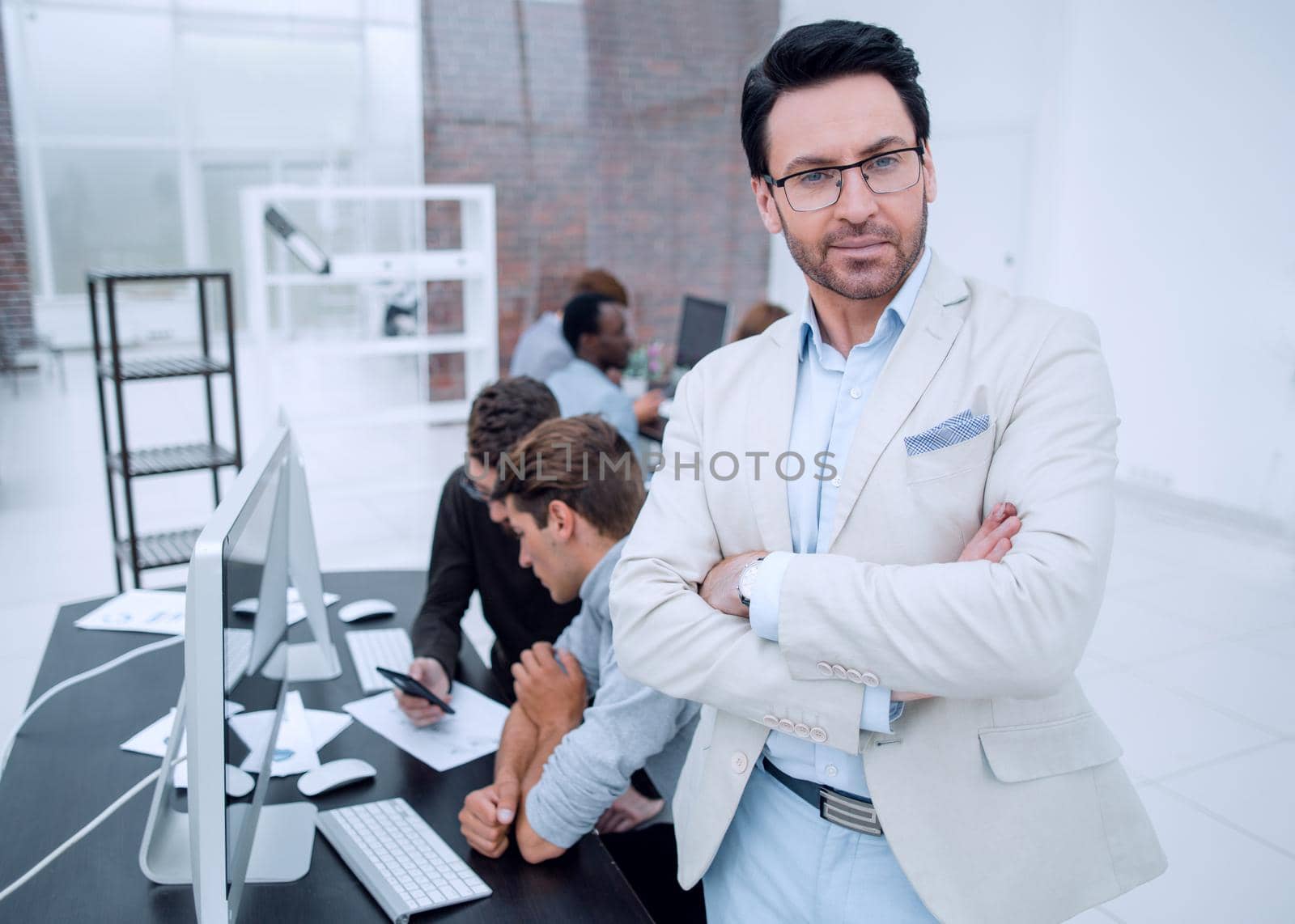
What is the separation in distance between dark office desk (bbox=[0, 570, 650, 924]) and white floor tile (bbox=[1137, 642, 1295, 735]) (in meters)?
2.23

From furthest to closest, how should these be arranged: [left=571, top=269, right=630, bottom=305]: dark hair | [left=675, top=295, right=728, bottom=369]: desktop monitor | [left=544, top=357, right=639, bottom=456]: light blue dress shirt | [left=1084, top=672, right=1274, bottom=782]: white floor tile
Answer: [left=571, top=269, right=630, bottom=305]: dark hair → [left=675, top=295, right=728, bottom=369]: desktop monitor → [left=544, top=357, right=639, bottom=456]: light blue dress shirt → [left=1084, top=672, right=1274, bottom=782]: white floor tile

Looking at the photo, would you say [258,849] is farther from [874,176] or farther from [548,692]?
[874,176]

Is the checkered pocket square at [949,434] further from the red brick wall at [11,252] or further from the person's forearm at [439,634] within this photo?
the red brick wall at [11,252]

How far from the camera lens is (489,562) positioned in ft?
7.72

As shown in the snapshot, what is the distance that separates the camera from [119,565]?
143 inches

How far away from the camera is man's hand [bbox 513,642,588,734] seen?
5.43ft

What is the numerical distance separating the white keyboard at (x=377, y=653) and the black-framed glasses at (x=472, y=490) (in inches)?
14.1

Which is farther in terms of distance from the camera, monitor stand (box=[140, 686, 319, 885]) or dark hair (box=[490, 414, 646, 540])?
dark hair (box=[490, 414, 646, 540])

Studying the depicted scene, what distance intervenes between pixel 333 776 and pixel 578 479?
2.13 feet

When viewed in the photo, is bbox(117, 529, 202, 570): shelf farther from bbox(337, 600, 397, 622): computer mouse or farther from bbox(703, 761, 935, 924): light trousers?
bbox(703, 761, 935, 924): light trousers

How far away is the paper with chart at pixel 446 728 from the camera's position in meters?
1.77

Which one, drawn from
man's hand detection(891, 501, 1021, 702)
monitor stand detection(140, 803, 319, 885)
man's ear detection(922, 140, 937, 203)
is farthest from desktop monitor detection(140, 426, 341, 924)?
man's ear detection(922, 140, 937, 203)

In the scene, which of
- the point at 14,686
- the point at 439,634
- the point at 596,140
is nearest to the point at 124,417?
the point at 14,686

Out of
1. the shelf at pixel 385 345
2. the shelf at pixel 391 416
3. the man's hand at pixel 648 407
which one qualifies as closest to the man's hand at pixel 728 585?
the man's hand at pixel 648 407
